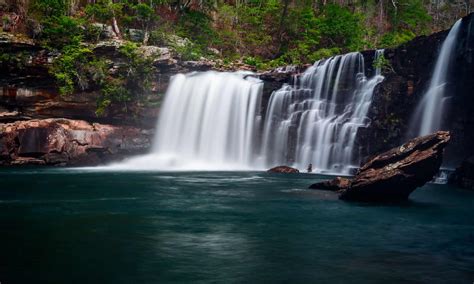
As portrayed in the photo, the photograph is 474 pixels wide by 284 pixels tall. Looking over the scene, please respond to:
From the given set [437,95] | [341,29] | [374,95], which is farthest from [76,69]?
[341,29]

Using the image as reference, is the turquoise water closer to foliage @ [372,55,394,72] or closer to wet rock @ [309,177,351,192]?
wet rock @ [309,177,351,192]

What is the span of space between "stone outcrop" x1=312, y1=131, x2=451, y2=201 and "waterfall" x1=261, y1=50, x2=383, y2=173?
37.4ft

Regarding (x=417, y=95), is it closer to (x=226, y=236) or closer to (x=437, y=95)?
(x=437, y=95)

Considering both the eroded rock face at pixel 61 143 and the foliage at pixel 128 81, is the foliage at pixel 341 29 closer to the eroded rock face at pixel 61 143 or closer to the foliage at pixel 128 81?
the foliage at pixel 128 81

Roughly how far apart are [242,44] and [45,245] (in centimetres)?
3644

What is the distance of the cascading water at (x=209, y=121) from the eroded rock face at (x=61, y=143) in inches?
78.0

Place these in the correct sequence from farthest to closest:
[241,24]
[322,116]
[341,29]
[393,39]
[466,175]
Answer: [241,24] → [393,39] → [341,29] → [322,116] → [466,175]

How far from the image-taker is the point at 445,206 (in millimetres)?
15234

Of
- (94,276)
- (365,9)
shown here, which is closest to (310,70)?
(365,9)

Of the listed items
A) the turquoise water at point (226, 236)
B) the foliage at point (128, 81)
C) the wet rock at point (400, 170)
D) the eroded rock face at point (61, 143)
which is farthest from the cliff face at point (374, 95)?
the wet rock at point (400, 170)

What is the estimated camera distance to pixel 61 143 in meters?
29.4

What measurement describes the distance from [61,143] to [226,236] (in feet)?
72.0

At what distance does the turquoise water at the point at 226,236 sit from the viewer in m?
7.72

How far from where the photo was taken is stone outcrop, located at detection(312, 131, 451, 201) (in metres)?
14.7
